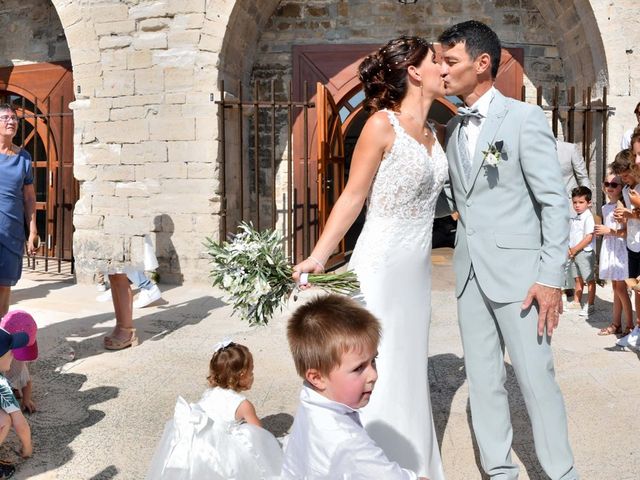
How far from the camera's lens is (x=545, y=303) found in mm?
2162

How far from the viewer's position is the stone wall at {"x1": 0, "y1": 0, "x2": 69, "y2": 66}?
848cm

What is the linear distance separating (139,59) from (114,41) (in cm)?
37

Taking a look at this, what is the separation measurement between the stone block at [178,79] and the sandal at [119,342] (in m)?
3.29

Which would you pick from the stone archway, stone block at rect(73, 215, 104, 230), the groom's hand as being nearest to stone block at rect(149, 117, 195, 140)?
the stone archway

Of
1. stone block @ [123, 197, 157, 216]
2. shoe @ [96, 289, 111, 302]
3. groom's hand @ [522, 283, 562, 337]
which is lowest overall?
shoe @ [96, 289, 111, 302]

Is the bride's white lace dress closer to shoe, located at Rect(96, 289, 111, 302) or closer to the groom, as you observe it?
the groom

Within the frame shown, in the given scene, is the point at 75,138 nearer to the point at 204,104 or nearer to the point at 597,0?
the point at 204,104

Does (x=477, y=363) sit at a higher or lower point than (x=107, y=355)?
higher

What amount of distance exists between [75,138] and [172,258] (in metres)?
1.83

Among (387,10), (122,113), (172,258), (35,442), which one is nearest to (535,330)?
(35,442)

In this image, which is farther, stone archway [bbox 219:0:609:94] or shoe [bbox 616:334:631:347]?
stone archway [bbox 219:0:609:94]

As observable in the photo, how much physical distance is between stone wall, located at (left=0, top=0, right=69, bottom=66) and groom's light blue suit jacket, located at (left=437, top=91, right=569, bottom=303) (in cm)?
771

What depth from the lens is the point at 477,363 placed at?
2.42 metres

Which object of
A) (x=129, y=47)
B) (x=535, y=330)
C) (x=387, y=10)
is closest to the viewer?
(x=535, y=330)
